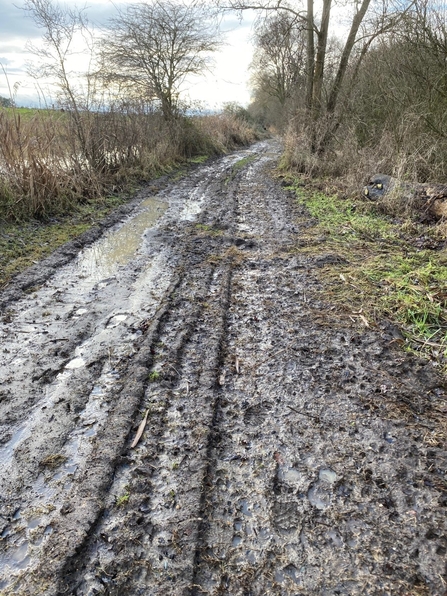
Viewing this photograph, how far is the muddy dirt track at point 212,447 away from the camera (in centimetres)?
161

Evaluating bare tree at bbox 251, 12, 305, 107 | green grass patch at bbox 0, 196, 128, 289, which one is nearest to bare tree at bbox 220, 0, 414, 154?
bare tree at bbox 251, 12, 305, 107

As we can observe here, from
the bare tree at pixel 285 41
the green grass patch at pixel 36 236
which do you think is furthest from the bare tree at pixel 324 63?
the green grass patch at pixel 36 236

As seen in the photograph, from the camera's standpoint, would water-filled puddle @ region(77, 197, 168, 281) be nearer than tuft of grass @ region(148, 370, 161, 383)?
No

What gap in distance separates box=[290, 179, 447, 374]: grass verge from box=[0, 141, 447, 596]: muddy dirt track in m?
0.25

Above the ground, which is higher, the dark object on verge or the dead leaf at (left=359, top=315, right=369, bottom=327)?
the dark object on verge

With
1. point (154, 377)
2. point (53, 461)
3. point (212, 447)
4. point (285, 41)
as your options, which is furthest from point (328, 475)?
point (285, 41)

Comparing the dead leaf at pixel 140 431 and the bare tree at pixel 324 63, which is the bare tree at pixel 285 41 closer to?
the bare tree at pixel 324 63

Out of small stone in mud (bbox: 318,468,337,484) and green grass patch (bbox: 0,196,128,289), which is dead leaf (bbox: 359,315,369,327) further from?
green grass patch (bbox: 0,196,128,289)

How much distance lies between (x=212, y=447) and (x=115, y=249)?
12.6ft

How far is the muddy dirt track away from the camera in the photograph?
161cm

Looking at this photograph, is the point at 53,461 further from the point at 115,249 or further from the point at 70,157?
the point at 70,157

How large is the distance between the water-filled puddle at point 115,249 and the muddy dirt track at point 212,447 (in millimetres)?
555

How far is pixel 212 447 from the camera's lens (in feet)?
7.14

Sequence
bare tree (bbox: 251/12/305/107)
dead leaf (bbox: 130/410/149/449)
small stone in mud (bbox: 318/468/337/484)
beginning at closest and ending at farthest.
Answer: small stone in mud (bbox: 318/468/337/484)
dead leaf (bbox: 130/410/149/449)
bare tree (bbox: 251/12/305/107)
